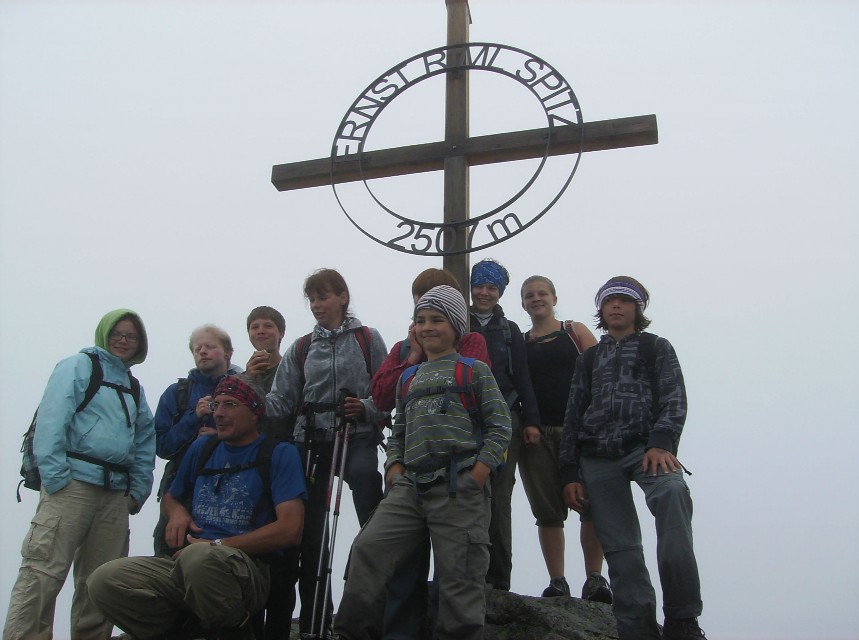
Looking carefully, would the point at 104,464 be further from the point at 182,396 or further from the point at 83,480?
the point at 182,396

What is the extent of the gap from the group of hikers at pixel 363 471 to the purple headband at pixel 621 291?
0.05ft

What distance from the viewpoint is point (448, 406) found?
4.05 metres

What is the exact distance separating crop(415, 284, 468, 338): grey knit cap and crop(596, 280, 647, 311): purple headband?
90 cm

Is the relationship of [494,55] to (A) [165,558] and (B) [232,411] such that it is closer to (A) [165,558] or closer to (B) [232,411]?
(B) [232,411]

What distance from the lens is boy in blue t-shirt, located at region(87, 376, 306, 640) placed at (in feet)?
13.3

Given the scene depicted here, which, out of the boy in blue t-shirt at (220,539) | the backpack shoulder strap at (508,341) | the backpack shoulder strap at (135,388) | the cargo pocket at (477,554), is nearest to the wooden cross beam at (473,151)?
the backpack shoulder strap at (508,341)

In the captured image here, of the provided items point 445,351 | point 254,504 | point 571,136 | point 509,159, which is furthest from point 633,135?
point 254,504

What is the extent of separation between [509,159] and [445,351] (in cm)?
188

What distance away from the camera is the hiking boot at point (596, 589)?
5.09 meters

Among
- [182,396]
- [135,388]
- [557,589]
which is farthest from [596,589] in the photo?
[135,388]

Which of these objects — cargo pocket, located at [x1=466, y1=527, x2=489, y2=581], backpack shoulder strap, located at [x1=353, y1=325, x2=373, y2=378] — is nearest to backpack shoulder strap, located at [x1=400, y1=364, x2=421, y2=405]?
backpack shoulder strap, located at [x1=353, y1=325, x2=373, y2=378]

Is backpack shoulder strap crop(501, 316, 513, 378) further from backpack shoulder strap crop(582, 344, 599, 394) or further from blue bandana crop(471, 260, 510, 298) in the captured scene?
backpack shoulder strap crop(582, 344, 599, 394)

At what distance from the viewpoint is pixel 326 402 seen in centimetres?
493

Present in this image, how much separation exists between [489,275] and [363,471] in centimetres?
159
